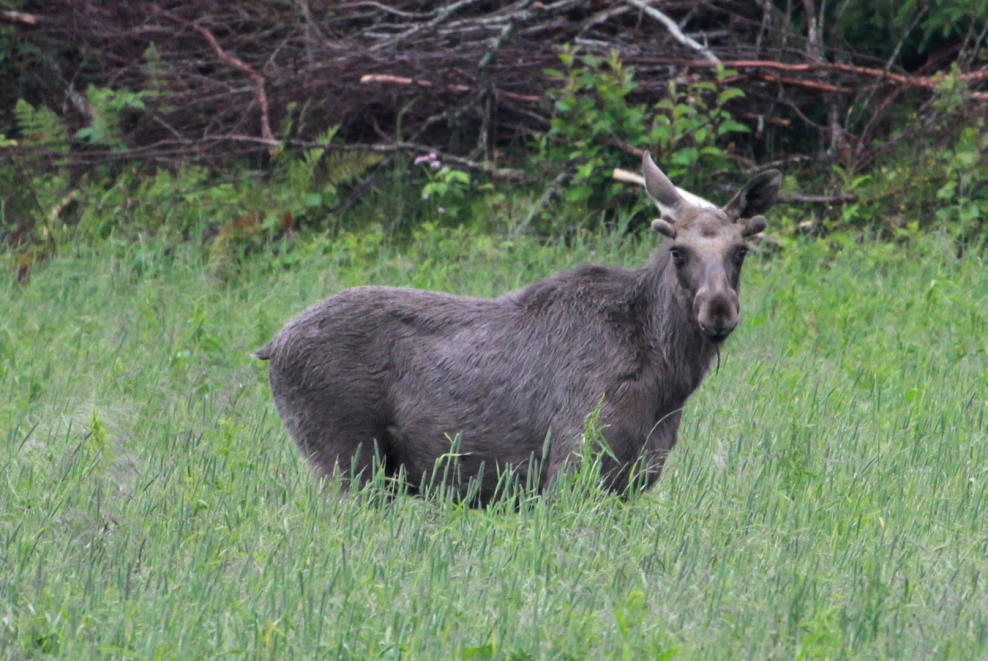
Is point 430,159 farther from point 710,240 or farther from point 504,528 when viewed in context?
point 504,528

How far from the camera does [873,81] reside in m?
12.3

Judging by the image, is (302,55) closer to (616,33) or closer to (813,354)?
(616,33)

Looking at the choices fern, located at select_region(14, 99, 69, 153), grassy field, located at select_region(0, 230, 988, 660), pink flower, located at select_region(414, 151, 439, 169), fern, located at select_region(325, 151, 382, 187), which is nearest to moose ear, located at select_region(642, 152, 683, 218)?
grassy field, located at select_region(0, 230, 988, 660)

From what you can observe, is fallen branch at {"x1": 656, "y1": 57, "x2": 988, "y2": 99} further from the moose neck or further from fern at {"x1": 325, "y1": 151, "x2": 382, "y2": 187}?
the moose neck

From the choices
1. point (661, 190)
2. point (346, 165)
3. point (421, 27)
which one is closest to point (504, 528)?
point (661, 190)

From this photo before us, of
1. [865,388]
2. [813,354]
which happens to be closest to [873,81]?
[813,354]

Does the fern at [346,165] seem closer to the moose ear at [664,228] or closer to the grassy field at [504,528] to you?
the grassy field at [504,528]

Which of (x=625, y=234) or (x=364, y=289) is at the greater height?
(x=364, y=289)

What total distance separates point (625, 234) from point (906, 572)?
7218 mm

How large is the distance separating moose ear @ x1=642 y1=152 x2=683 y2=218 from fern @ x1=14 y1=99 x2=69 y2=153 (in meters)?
7.51

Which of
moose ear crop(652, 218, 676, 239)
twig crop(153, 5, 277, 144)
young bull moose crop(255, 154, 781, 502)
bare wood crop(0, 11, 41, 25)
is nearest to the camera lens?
moose ear crop(652, 218, 676, 239)

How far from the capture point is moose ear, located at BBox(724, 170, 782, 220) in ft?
20.8

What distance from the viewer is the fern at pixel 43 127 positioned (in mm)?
12602

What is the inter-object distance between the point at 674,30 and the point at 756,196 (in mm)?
6413
